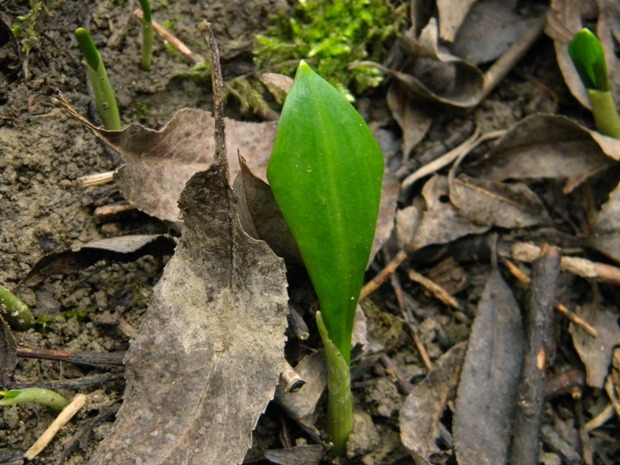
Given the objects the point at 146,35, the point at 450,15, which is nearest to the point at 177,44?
the point at 146,35

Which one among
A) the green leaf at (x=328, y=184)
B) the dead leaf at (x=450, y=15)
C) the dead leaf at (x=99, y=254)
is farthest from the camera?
the dead leaf at (x=450, y=15)

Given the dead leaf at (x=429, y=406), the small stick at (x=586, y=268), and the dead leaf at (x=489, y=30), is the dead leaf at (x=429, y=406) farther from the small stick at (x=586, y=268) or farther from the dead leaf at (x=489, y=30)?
the dead leaf at (x=489, y=30)

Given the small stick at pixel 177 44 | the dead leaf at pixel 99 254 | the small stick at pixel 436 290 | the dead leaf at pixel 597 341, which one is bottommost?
the dead leaf at pixel 597 341

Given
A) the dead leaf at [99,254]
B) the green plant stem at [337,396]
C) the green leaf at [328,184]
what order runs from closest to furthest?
the green leaf at [328,184] < the green plant stem at [337,396] < the dead leaf at [99,254]

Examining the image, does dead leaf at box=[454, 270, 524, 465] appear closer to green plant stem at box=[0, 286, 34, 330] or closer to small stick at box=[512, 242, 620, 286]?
small stick at box=[512, 242, 620, 286]

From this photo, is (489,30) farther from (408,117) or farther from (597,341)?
(597,341)

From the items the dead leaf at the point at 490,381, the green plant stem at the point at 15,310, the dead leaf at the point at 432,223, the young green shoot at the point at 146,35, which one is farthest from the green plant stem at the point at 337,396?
the young green shoot at the point at 146,35
